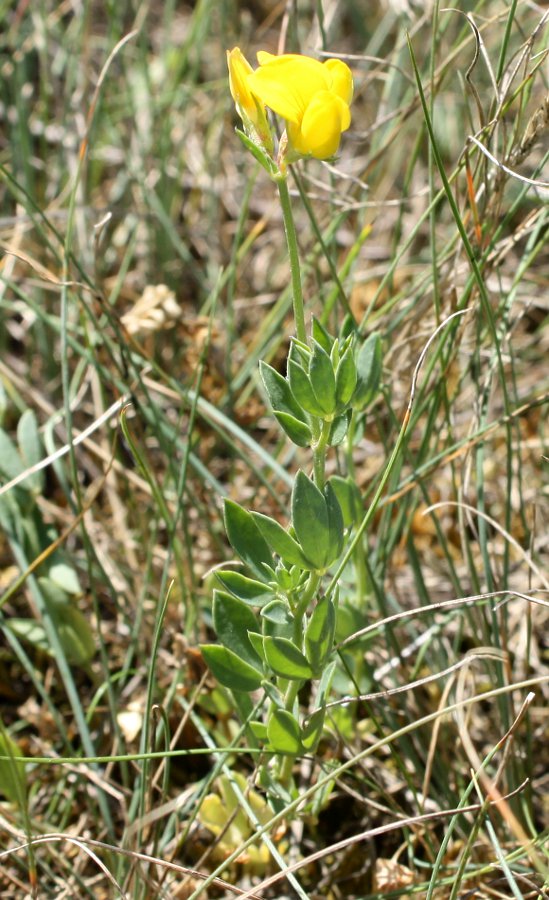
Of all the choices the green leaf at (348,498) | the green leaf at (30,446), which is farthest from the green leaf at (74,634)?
the green leaf at (348,498)

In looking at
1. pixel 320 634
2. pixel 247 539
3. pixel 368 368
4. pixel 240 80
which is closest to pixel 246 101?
pixel 240 80

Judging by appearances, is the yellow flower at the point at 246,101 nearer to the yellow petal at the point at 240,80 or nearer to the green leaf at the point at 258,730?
the yellow petal at the point at 240,80

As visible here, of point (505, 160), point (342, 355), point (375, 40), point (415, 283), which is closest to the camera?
point (342, 355)

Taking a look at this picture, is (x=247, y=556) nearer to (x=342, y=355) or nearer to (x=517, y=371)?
(x=342, y=355)

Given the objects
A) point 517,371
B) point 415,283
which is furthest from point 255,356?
point 517,371

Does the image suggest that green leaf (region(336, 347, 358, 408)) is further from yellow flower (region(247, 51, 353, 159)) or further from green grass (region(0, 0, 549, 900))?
yellow flower (region(247, 51, 353, 159))

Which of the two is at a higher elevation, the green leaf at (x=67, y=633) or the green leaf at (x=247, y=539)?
the green leaf at (x=247, y=539)
